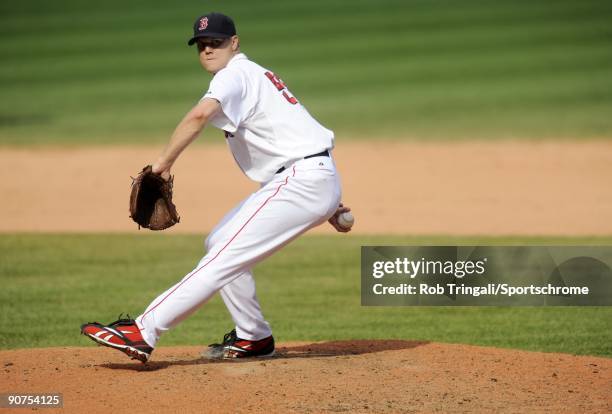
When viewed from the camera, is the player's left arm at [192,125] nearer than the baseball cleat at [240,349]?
Yes

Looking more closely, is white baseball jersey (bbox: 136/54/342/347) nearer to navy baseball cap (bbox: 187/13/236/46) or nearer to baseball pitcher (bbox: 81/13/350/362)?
baseball pitcher (bbox: 81/13/350/362)

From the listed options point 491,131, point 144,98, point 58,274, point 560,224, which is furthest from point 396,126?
point 58,274

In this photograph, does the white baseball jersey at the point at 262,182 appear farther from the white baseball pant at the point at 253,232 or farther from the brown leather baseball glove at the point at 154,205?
the brown leather baseball glove at the point at 154,205

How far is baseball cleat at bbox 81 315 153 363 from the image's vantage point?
557 centimetres

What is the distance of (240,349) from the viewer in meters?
6.20

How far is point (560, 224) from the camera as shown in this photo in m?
12.0

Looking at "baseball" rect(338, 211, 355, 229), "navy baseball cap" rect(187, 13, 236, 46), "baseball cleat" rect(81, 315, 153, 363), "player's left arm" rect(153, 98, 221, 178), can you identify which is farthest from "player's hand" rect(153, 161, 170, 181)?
"baseball" rect(338, 211, 355, 229)

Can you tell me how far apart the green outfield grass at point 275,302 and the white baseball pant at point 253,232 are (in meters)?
1.99

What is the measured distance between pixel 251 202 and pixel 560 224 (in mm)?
6961

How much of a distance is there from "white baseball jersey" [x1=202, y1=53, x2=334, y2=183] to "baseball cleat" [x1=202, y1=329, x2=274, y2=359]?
98 centimetres

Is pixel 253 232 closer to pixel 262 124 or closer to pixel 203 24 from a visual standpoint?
pixel 262 124

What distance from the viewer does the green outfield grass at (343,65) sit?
20.1 metres

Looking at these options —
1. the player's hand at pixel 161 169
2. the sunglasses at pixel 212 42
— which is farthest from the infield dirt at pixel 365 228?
the sunglasses at pixel 212 42

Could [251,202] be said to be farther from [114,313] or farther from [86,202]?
[86,202]
